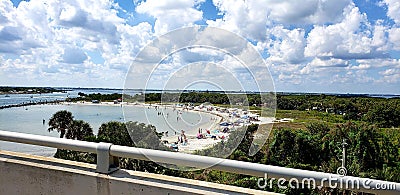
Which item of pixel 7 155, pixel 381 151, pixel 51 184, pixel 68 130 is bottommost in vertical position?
pixel 381 151

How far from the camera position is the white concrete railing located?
4.64 ft

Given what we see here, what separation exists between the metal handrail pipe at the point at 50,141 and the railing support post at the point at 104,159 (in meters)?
0.04

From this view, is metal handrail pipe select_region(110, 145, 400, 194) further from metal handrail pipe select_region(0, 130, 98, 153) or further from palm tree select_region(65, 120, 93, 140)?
palm tree select_region(65, 120, 93, 140)

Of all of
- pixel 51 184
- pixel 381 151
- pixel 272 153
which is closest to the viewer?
pixel 51 184

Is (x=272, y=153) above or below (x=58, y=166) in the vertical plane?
below

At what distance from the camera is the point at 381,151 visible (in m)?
36.4

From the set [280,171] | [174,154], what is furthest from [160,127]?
[280,171]

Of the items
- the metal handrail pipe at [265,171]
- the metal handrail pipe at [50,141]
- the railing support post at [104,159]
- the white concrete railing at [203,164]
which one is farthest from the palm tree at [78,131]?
the metal handrail pipe at [265,171]

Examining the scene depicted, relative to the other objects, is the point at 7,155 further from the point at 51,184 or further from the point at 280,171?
the point at 280,171

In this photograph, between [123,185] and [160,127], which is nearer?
[123,185]

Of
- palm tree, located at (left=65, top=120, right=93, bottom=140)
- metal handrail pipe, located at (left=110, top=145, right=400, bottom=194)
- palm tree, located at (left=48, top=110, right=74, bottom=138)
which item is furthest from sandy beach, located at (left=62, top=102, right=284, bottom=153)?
palm tree, located at (left=48, top=110, right=74, bottom=138)

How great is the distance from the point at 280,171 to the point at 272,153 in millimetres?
31056

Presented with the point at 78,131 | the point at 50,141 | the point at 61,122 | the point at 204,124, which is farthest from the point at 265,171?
the point at 61,122

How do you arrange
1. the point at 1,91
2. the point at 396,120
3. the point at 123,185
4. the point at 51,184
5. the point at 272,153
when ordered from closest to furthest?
the point at 123,185 < the point at 51,184 < the point at 272,153 < the point at 396,120 < the point at 1,91
